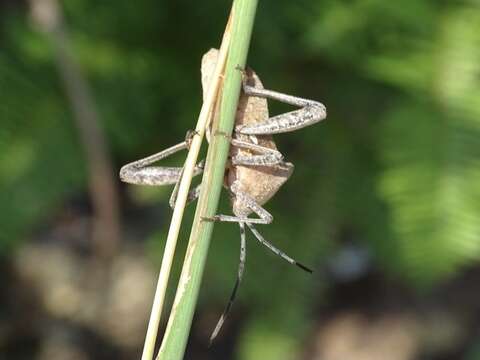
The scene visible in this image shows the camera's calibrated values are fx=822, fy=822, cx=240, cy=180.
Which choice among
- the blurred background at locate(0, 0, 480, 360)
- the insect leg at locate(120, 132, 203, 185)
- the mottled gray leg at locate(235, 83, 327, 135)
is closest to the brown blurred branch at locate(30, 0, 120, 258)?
the blurred background at locate(0, 0, 480, 360)

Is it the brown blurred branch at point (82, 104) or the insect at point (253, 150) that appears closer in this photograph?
the insect at point (253, 150)

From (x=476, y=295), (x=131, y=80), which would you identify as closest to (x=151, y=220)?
(x=131, y=80)

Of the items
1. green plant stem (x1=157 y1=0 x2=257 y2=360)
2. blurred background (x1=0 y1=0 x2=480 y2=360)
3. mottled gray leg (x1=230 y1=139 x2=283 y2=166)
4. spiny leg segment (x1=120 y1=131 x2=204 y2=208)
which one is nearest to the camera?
green plant stem (x1=157 y1=0 x2=257 y2=360)

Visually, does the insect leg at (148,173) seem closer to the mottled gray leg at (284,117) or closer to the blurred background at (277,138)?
the mottled gray leg at (284,117)

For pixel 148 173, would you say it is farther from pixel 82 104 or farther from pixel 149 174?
pixel 82 104

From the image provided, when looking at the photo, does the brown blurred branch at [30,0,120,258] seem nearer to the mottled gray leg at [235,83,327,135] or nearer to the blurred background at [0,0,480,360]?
the blurred background at [0,0,480,360]

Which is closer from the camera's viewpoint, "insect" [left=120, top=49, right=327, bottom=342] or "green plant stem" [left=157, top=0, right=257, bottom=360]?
"green plant stem" [left=157, top=0, right=257, bottom=360]

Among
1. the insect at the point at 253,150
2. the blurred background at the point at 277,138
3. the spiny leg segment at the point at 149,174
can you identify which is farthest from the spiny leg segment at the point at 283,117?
the blurred background at the point at 277,138
